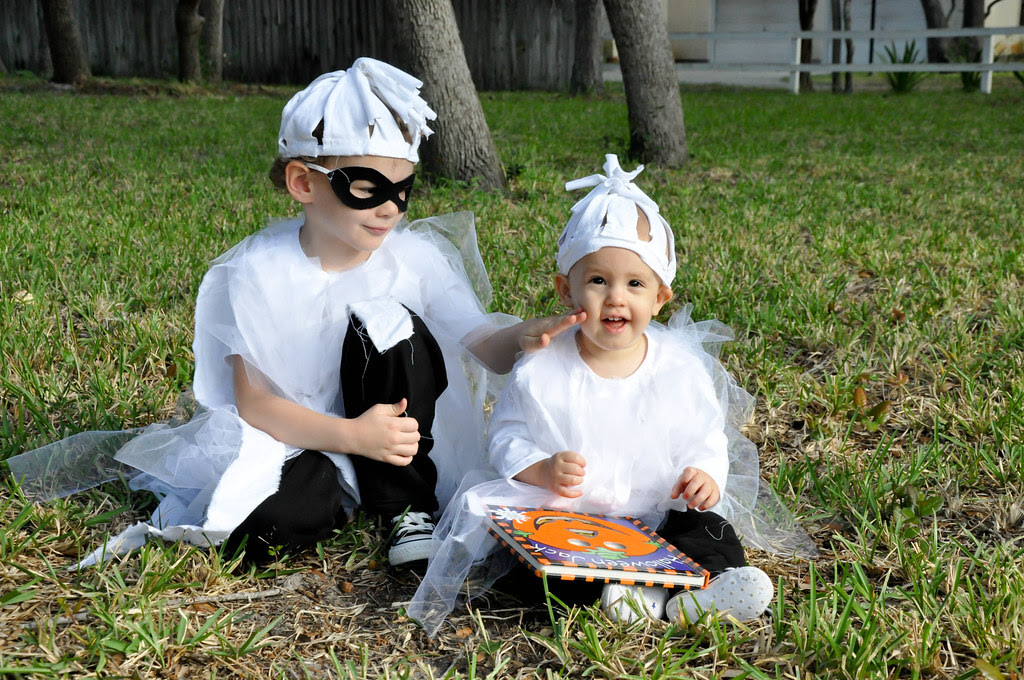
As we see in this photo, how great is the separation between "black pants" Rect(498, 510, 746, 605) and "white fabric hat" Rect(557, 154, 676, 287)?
1.83 feet

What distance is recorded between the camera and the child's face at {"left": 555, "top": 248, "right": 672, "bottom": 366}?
7.36 feet

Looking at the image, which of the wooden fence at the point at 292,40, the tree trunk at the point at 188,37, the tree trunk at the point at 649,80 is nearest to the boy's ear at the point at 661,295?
the tree trunk at the point at 649,80

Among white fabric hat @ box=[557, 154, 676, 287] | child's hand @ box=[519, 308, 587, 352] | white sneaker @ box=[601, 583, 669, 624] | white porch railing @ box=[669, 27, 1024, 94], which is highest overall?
white porch railing @ box=[669, 27, 1024, 94]

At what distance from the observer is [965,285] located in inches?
162

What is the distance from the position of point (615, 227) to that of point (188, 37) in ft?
46.5

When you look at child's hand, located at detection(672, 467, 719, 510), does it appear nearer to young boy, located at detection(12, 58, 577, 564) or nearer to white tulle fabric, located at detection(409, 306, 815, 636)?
white tulle fabric, located at detection(409, 306, 815, 636)

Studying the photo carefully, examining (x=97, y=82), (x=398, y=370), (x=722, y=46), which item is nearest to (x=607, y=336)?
(x=398, y=370)

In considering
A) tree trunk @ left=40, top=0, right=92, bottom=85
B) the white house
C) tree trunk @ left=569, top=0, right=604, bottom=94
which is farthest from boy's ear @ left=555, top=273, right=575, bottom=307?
the white house

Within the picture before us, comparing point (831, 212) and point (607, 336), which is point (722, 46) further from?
point (607, 336)

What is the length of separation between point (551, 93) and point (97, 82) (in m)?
7.36

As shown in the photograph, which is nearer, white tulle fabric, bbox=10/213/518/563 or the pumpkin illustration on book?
the pumpkin illustration on book

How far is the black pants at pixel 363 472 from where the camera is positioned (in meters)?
2.23

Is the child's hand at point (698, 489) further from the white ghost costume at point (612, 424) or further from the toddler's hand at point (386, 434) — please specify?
the toddler's hand at point (386, 434)

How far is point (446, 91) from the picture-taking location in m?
5.77
